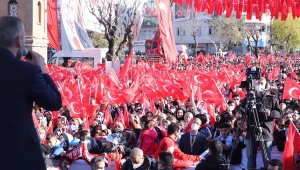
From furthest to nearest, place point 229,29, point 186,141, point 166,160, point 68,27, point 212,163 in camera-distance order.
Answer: point 229,29, point 68,27, point 186,141, point 166,160, point 212,163

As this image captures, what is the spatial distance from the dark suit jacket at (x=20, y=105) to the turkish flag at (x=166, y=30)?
29.2ft

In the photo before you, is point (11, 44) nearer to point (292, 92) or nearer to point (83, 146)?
point (83, 146)

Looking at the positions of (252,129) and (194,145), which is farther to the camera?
(194,145)

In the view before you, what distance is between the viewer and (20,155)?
263 cm

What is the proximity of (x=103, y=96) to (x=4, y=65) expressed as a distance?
38.3 feet

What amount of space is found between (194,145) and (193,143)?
0.03 m

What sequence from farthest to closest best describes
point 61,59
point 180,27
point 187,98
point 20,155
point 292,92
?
point 180,27 → point 61,59 → point 187,98 → point 292,92 → point 20,155

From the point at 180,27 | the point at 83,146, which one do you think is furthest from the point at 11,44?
the point at 180,27

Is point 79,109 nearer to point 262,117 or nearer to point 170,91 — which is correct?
point 170,91

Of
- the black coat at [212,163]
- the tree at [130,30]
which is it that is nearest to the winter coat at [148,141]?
the black coat at [212,163]

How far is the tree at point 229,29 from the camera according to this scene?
69.8 m

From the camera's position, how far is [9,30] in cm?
263

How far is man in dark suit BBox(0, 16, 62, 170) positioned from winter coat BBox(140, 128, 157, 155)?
542 cm

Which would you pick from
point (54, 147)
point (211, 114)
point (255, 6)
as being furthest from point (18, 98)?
point (255, 6)
